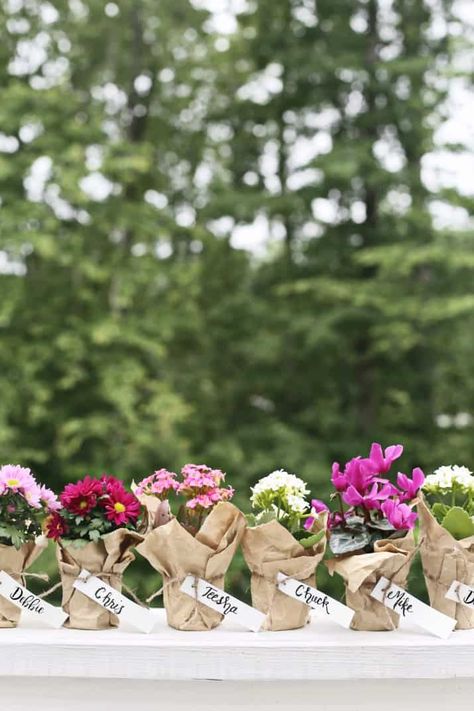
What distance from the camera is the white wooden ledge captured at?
4.41 ft

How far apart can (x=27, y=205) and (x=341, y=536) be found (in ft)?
18.1

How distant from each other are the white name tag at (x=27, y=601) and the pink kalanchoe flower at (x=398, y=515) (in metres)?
0.54

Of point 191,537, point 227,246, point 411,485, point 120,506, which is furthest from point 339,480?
point 227,246

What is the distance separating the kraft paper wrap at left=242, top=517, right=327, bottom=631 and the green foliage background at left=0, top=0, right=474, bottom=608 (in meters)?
5.07

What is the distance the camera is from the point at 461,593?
Result: 144cm

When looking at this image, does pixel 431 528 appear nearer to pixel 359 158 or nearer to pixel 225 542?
pixel 225 542

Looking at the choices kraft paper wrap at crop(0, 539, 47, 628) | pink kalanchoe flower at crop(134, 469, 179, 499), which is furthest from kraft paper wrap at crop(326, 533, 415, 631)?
kraft paper wrap at crop(0, 539, 47, 628)

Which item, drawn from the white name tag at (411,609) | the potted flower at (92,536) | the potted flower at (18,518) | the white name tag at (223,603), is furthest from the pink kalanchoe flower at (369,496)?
the potted flower at (18,518)

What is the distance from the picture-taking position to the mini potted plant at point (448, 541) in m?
1.43

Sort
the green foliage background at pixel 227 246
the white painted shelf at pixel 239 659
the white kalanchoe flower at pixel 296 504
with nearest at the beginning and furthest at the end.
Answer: the white painted shelf at pixel 239 659 < the white kalanchoe flower at pixel 296 504 < the green foliage background at pixel 227 246

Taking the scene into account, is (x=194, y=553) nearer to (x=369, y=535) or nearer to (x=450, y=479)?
(x=369, y=535)

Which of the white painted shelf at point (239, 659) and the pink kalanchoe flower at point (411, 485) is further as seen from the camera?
the pink kalanchoe flower at point (411, 485)

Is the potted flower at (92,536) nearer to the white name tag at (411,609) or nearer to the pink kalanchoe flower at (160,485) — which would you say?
the pink kalanchoe flower at (160,485)

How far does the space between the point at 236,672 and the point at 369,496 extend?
1.08ft
